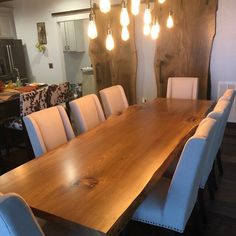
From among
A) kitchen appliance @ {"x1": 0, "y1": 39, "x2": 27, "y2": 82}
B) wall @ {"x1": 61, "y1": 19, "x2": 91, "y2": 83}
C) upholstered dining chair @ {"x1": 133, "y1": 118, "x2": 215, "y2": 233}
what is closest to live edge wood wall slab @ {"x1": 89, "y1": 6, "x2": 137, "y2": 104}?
wall @ {"x1": 61, "y1": 19, "x2": 91, "y2": 83}

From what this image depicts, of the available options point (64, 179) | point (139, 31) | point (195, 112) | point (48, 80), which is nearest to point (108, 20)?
point (139, 31)

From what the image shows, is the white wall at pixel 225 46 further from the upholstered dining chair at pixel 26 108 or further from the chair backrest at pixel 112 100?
the upholstered dining chair at pixel 26 108

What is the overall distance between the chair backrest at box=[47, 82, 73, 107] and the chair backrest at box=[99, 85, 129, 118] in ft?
2.92

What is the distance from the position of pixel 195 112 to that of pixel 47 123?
1.43m

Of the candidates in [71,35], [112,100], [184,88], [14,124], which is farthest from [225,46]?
[71,35]

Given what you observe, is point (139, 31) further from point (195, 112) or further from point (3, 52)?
point (3, 52)

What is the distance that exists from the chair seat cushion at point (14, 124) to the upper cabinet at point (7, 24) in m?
2.88

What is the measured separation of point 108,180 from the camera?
138cm

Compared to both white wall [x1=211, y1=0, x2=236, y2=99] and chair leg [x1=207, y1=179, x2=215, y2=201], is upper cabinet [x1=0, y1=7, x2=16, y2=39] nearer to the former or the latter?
white wall [x1=211, y1=0, x2=236, y2=99]

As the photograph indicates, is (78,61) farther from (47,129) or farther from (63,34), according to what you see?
(47,129)

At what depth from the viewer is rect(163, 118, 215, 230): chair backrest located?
1295mm

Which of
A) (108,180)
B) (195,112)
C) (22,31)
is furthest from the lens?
(22,31)

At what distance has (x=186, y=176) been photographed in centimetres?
135

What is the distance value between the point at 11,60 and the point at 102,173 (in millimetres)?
4569
